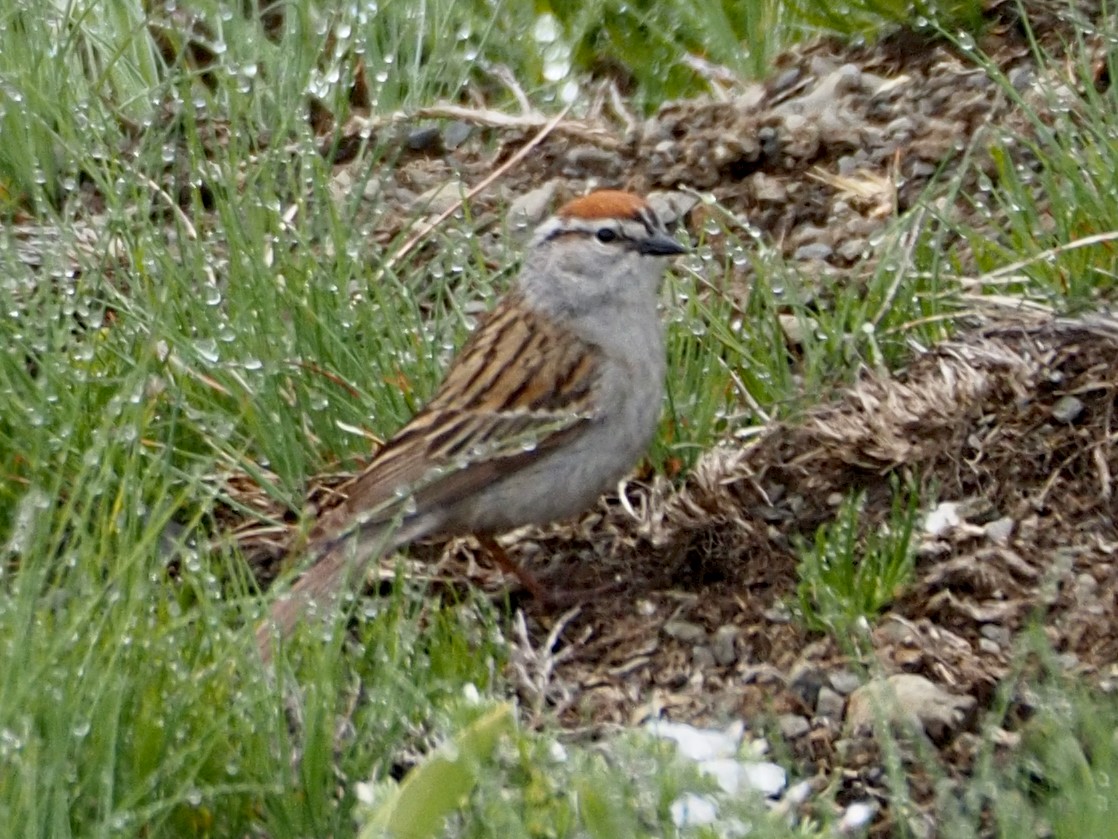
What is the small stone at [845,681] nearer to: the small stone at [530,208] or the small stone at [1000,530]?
the small stone at [1000,530]

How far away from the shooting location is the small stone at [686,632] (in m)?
3.96

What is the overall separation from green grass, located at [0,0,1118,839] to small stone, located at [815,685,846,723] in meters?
0.20

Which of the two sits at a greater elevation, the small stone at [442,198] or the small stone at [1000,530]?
the small stone at [442,198]

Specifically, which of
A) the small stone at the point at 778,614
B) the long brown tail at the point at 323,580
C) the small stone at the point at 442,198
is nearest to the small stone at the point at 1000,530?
the small stone at the point at 778,614

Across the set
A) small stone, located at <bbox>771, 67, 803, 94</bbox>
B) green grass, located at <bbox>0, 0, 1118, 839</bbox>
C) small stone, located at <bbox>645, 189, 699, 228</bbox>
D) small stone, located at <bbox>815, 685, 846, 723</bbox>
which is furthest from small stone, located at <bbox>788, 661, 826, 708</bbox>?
small stone, located at <bbox>771, 67, 803, 94</bbox>

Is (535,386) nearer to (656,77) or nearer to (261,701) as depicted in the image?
(261,701)

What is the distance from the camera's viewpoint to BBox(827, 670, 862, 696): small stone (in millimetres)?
3600

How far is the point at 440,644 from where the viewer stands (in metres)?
3.69

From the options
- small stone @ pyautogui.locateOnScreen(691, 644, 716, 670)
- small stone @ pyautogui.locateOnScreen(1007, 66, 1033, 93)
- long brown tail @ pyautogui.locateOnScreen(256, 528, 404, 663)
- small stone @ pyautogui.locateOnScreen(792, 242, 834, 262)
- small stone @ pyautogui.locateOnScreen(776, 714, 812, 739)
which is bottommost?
small stone @ pyautogui.locateOnScreen(691, 644, 716, 670)

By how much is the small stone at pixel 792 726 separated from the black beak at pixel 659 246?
1.35 meters

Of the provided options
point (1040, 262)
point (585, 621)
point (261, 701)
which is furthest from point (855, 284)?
point (261, 701)

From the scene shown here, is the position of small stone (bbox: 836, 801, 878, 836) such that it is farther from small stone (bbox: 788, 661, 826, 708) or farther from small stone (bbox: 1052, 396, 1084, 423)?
small stone (bbox: 1052, 396, 1084, 423)

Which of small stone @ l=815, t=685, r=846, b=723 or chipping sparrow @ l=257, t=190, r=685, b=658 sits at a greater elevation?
chipping sparrow @ l=257, t=190, r=685, b=658

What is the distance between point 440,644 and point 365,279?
1355 mm
